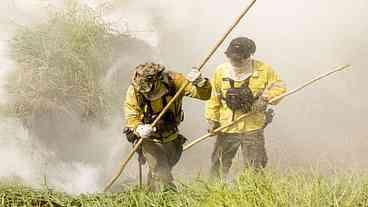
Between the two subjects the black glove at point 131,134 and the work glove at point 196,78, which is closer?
the work glove at point 196,78

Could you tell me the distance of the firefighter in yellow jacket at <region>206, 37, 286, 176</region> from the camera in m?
7.37

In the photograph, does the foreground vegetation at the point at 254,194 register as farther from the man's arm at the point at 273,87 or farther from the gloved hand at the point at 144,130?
the man's arm at the point at 273,87

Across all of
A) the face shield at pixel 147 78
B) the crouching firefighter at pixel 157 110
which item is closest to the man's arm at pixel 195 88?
the crouching firefighter at pixel 157 110

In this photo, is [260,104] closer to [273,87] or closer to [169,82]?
[273,87]

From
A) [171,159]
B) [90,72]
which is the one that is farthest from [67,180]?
[171,159]

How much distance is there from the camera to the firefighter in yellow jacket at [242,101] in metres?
7.37

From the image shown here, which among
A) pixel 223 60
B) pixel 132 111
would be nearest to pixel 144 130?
pixel 132 111

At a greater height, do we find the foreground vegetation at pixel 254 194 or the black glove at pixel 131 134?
the black glove at pixel 131 134

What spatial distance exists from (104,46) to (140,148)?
495 cm

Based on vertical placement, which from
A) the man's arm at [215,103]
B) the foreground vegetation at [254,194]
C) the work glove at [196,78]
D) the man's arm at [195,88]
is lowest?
the foreground vegetation at [254,194]

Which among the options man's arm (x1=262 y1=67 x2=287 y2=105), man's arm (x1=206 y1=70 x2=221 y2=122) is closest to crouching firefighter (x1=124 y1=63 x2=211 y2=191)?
Result: man's arm (x1=206 y1=70 x2=221 y2=122)

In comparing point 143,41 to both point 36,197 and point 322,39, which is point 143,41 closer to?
point 322,39

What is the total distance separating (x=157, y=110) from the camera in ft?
22.4

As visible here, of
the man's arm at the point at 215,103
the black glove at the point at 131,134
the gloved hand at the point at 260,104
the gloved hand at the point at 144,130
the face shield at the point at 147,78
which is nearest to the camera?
the face shield at the point at 147,78
